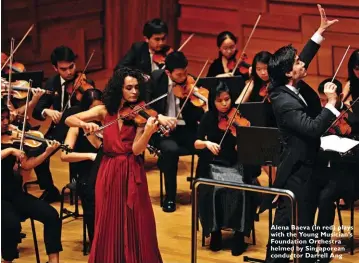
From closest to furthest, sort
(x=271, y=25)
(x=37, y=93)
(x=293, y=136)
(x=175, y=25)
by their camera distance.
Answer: (x=293, y=136)
(x=37, y=93)
(x=271, y=25)
(x=175, y=25)

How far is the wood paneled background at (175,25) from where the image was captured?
25.2ft

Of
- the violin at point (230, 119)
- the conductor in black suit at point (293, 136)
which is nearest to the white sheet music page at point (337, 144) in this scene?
the conductor in black suit at point (293, 136)

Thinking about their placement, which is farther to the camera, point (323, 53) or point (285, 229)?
point (323, 53)

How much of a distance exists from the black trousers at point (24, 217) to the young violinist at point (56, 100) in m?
1.06

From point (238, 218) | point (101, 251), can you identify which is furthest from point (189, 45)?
point (101, 251)

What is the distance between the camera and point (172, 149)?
5.72 m

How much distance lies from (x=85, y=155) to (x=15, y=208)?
0.62m

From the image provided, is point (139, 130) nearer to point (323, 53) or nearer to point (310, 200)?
point (310, 200)

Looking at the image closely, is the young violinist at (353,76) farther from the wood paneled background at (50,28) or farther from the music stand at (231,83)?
the wood paneled background at (50,28)

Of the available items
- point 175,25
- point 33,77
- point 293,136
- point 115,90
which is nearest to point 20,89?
point 33,77

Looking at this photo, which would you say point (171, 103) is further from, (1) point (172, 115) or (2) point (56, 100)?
(2) point (56, 100)

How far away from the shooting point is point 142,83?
4.46m

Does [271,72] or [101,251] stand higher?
[271,72]

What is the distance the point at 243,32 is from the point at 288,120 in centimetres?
428
